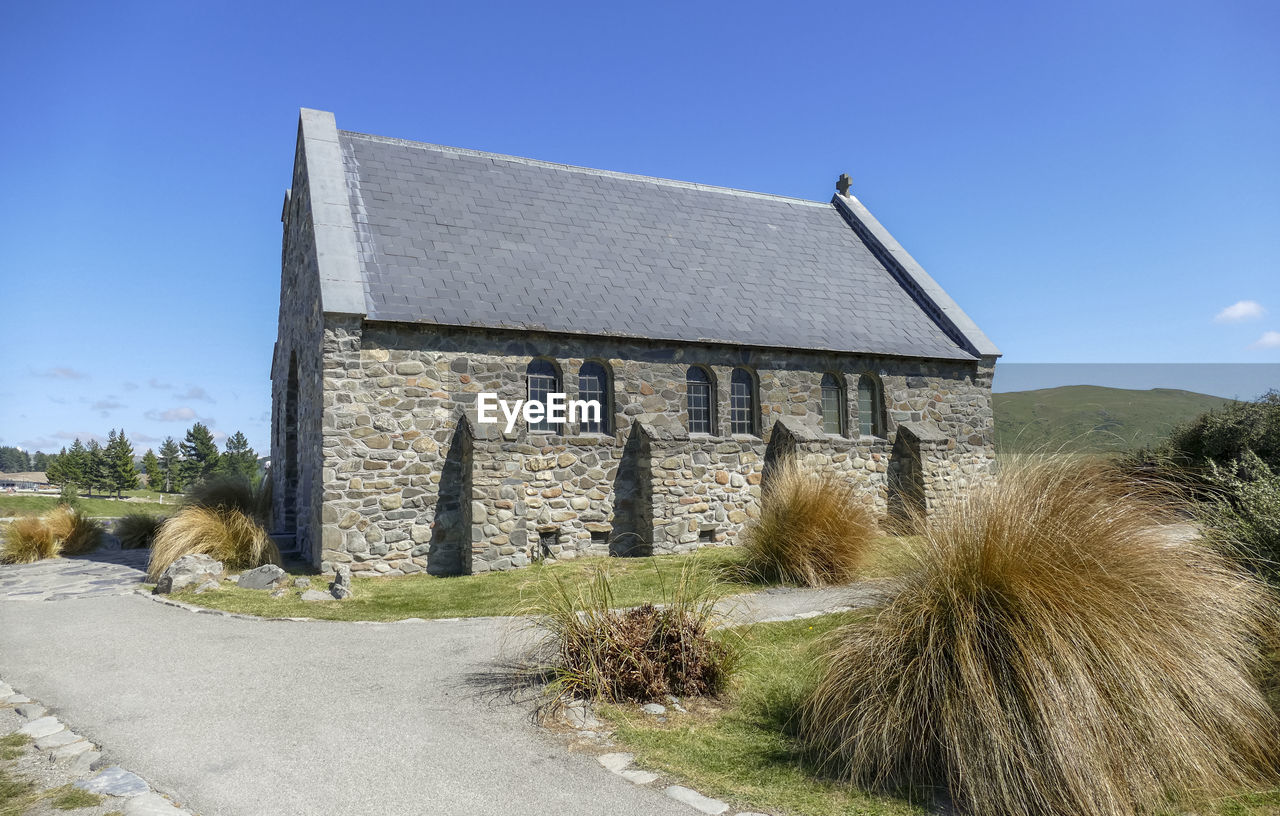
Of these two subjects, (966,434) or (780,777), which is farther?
(966,434)

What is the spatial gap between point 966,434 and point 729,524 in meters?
6.51

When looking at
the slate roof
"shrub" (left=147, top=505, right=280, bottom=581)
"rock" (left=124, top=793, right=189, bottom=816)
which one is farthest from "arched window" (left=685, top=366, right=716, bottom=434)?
"rock" (left=124, top=793, right=189, bottom=816)

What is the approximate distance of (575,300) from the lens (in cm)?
1359

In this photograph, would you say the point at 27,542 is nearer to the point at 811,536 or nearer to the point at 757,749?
the point at 811,536

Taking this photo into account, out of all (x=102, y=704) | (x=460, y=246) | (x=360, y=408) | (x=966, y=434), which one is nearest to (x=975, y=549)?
(x=102, y=704)

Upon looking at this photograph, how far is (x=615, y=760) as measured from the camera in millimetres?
4520

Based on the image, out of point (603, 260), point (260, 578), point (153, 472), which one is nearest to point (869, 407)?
point (603, 260)

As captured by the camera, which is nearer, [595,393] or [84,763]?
[84,763]

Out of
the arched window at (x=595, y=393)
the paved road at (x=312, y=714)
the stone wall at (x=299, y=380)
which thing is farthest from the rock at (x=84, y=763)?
the arched window at (x=595, y=393)

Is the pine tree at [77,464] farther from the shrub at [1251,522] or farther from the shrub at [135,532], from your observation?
the shrub at [1251,522]

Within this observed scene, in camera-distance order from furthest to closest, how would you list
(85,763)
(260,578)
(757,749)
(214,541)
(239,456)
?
1. (239,456)
2. (214,541)
3. (260,578)
4. (757,749)
5. (85,763)

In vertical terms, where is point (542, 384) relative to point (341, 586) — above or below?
above

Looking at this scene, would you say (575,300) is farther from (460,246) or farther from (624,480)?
(624,480)

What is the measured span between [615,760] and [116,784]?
2.82 m
